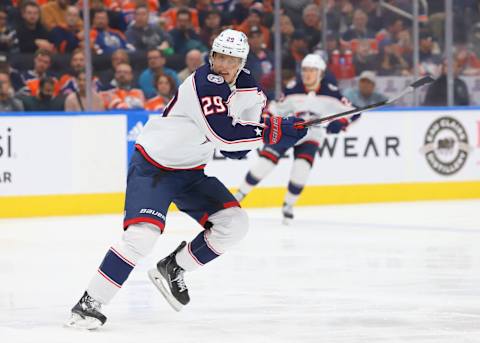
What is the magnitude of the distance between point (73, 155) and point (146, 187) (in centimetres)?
525

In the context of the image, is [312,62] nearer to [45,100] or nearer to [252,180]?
[252,180]

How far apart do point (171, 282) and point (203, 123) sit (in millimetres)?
801

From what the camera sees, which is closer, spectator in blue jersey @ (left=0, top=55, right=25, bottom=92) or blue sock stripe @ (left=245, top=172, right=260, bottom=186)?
blue sock stripe @ (left=245, top=172, right=260, bottom=186)

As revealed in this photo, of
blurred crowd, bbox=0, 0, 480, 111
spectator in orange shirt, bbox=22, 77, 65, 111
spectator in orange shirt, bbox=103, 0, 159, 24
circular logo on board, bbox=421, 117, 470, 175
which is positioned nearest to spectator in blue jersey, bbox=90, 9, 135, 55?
blurred crowd, bbox=0, 0, 480, 111

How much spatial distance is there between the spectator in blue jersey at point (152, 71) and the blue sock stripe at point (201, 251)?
213 inches

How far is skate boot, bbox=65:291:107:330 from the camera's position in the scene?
473cm

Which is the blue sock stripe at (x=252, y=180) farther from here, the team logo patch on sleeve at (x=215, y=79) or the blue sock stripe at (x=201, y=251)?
the team logo patch on sleeve at (x=215, y=79)

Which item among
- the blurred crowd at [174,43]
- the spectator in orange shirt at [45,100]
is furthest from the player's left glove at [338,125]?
the spectator in orange shirt at [45,100]

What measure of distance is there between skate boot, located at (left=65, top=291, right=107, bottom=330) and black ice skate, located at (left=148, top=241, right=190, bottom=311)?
→ 0.44 meters

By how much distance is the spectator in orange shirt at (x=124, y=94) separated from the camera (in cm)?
1031

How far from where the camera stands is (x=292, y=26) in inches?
435

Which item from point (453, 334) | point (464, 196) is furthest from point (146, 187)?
point (464, 196)

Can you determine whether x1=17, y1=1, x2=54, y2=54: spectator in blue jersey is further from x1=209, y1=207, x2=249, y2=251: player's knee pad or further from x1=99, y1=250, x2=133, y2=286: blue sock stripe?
x1=99, y1=250, x2=133, y2=286: blue sock stripe

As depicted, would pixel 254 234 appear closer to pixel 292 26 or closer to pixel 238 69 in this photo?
pixel 292 26
